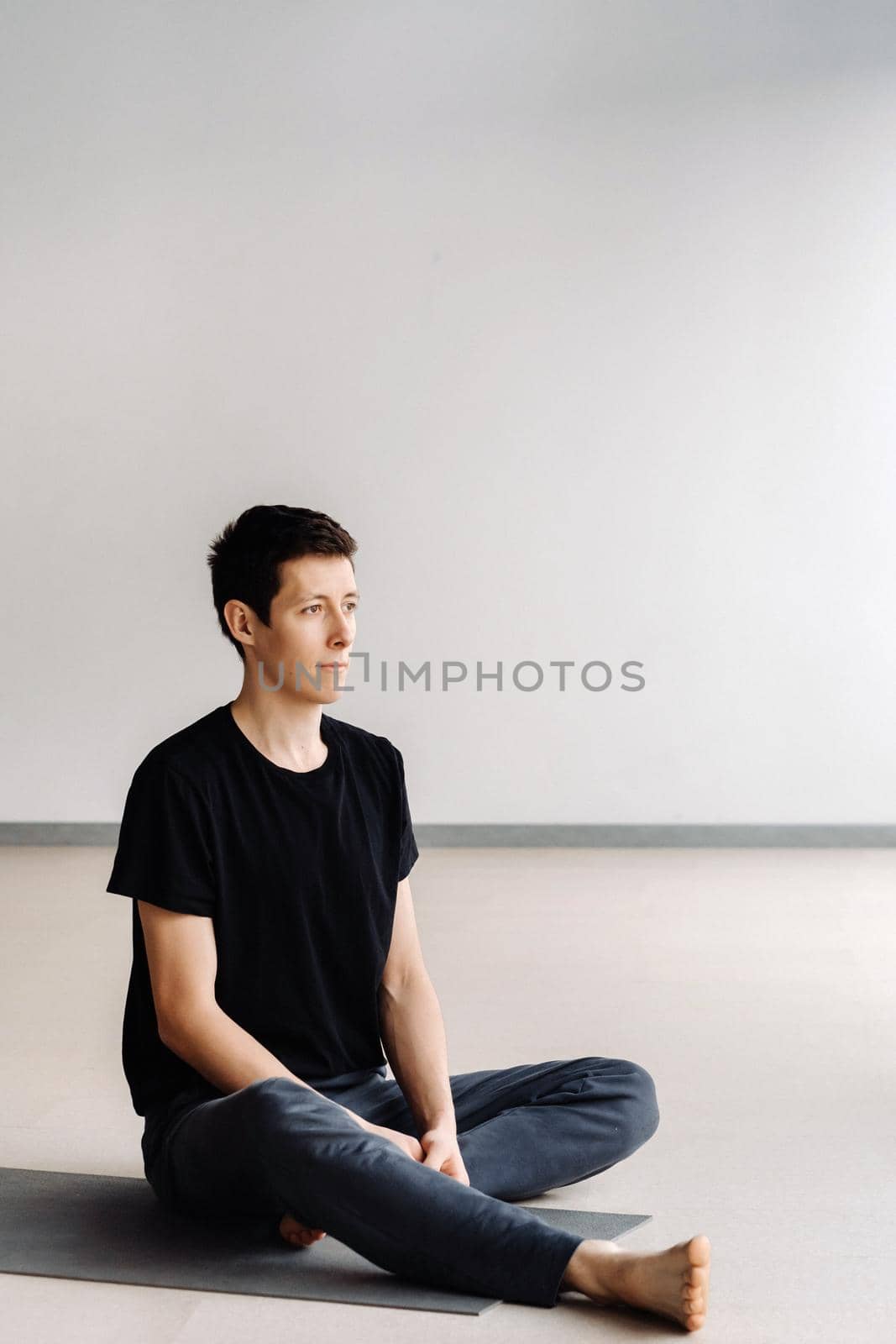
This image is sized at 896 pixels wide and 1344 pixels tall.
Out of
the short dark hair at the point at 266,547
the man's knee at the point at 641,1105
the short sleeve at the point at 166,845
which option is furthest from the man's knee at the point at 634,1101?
the short dark hair at the point at 266,547

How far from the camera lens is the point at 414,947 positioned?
200cm

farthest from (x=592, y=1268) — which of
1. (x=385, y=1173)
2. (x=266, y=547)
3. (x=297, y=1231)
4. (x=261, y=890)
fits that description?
(x=266, y=547)

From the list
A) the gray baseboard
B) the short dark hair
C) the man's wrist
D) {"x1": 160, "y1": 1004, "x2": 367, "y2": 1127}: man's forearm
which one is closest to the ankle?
the man's wrist

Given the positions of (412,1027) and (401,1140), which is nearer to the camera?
(401,1140)

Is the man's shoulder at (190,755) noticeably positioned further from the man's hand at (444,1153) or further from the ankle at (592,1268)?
the ankle at (592,1268)

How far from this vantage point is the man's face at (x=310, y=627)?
6.19 ft

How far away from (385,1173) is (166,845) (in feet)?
1.58

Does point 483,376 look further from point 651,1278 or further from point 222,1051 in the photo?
point 651,1278

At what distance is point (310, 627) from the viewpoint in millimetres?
1889

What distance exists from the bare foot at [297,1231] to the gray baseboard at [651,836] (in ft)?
11.1

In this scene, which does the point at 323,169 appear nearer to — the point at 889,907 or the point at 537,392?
the point at 537,392

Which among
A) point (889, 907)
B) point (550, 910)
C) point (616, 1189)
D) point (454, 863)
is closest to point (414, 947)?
point (616, 1189)

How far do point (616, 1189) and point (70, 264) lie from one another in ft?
13.5

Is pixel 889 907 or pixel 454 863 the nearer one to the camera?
pixel 889 907
